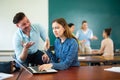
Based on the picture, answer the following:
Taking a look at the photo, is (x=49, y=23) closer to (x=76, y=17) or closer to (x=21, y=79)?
(x=76, y=17)

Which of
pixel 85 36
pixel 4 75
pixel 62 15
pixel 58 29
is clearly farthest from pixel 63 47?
pixel 62 15

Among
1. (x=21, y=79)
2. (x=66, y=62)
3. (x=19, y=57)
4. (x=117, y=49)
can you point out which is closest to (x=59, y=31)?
(x=66, y=62)

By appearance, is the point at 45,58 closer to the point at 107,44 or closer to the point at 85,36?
the point at 107,44

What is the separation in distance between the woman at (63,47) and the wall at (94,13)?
4.15 m

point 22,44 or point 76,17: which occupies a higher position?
point 76,17

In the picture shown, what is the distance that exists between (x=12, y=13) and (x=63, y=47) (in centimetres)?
426

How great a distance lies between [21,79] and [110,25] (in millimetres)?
5717

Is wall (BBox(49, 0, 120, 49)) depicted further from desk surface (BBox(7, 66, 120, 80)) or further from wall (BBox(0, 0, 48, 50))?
desk surface (BBox(7, 66, 120, 80))

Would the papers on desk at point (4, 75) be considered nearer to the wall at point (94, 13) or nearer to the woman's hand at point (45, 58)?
the woman's hand at point (45, 58)

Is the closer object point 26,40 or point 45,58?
point 45,58

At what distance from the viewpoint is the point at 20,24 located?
3012mm

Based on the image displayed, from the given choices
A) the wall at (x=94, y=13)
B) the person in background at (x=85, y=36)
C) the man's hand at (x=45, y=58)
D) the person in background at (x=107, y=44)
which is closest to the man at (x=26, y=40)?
the man's hand at (x=45, y=58)

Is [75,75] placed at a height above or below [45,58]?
below

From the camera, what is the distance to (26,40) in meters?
3.16
